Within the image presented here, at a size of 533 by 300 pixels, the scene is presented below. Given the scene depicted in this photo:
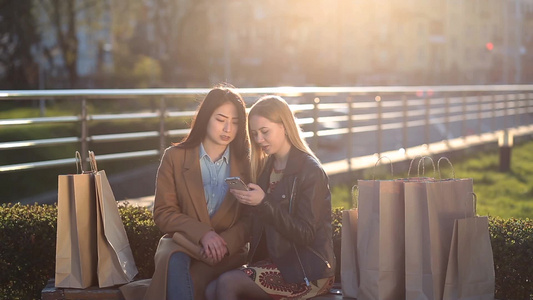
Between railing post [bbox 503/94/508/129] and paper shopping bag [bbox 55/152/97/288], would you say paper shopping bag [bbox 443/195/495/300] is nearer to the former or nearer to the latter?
paper shopping bag [bbox 55/152/97/288]

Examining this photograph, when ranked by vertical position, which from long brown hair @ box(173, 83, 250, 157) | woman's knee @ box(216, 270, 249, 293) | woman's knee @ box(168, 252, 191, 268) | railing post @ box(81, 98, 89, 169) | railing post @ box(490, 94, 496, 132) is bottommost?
railing post @ box(490, 94, 496, 132)

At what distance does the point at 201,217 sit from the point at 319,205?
0.62 meters

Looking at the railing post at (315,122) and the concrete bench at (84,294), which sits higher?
the railing post at (315,122)

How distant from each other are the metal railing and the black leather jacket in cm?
105

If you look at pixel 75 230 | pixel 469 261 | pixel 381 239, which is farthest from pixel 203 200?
pixel 469 261

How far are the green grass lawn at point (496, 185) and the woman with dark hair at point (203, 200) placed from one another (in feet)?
15.6

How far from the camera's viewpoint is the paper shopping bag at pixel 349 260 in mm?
4793

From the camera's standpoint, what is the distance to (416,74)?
63.7 meters

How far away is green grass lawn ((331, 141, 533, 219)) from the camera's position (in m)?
11.1

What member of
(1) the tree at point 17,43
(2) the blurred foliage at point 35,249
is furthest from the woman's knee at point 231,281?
(1) the tree at point 17,43

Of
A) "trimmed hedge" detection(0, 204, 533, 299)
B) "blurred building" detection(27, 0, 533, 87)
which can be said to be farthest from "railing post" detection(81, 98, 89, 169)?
"blurred building" detection(27, 0, 533, 87)

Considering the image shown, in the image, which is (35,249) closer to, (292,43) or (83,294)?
(83,294)

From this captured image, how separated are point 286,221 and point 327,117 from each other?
9572 millimetres

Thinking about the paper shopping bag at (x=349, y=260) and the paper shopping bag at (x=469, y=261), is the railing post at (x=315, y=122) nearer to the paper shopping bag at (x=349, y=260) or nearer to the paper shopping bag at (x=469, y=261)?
the paper shopping bag at (x=349, y=260)
